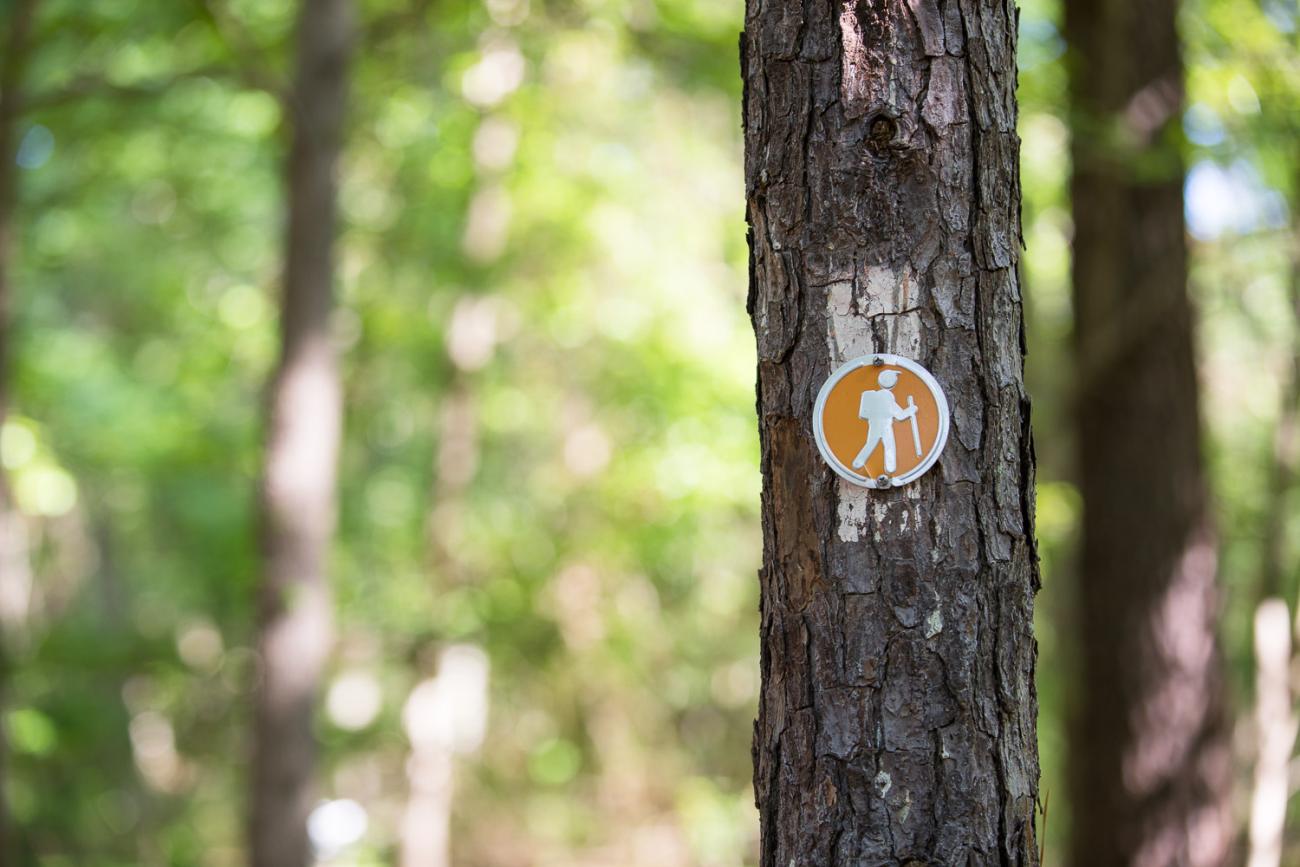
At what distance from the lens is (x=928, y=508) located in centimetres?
163

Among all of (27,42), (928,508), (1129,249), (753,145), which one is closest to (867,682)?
(928,508)

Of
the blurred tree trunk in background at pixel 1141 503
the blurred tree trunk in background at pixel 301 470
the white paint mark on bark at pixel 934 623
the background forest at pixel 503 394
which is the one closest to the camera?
the white paint mark on bark at pixel 934 623

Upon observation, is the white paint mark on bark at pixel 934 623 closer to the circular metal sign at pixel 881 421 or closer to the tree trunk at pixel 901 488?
the tree trunk at pixel 901 488

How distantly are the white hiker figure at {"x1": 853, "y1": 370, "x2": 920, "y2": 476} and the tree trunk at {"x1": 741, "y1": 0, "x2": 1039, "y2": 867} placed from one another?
0.04 metres

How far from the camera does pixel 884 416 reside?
5.38 feet

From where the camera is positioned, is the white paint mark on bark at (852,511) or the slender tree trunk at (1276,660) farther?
the slender tree trunk at (1276,660)

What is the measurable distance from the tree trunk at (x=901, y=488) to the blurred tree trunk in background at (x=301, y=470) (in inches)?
157

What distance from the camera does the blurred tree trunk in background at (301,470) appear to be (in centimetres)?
→ 531

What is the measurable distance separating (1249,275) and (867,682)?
6.25 metres

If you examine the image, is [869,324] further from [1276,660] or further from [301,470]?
[1276,660]

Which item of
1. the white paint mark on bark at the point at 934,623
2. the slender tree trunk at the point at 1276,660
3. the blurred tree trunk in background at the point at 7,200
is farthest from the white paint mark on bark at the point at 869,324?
the blurred tree trunk in background at the point at 7,200

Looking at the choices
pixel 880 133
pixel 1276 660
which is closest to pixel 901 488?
pixel 880 133

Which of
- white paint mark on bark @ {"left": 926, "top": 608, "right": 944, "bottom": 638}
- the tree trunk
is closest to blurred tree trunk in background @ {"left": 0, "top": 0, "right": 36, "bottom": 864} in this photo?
the tree trunk

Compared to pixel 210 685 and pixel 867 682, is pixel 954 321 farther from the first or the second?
pixel 210 685
